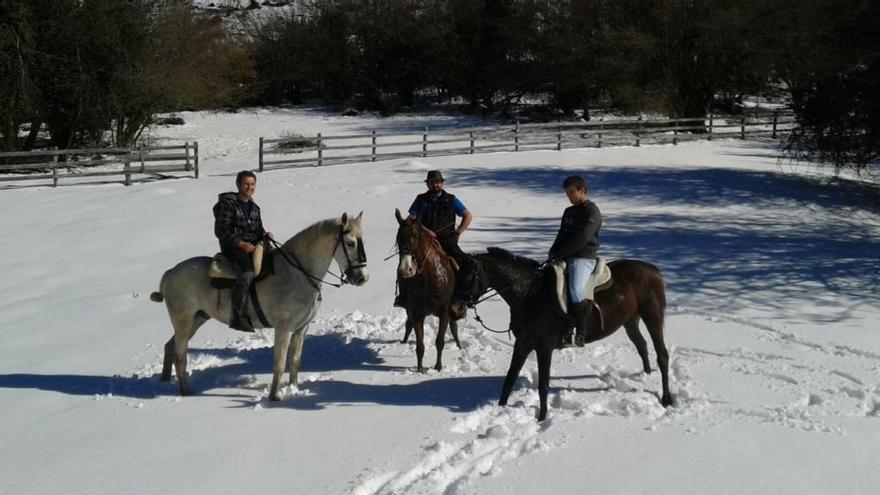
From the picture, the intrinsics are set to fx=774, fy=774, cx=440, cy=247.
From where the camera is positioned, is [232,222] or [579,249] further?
[232,222]

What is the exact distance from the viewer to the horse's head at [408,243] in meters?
7.41

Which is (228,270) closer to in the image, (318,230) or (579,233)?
(318,230)

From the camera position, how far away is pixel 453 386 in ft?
25.4

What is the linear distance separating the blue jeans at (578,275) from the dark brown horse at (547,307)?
172 millimetres

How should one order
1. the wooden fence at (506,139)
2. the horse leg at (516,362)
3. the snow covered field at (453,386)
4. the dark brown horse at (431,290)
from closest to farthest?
the snow covered field at (453,386), the horse leg at (516,362), the dark brown horse at (431,290), the wooden fence at (506,139)

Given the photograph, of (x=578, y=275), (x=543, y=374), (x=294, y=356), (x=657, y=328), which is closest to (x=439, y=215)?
(x=294, y=356)

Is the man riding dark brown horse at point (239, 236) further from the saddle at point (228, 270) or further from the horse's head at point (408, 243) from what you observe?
the horse's head at point (408, 243)

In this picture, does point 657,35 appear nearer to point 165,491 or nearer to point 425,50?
point 425,50

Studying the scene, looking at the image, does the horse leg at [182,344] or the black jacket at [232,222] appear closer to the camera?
the black jacket at [232,222]

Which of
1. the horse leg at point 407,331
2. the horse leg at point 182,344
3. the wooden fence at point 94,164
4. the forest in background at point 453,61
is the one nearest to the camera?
the horse leg at point 182,344

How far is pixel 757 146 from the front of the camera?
106 ft

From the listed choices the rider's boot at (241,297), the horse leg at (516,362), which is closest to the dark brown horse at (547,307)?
the horse leg at (516,362)

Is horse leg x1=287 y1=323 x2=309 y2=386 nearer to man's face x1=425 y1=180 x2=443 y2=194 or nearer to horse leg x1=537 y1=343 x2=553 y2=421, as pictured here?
man's face x1=425 y1=180 x2=443 y2=194

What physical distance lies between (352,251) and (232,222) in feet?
4.17
